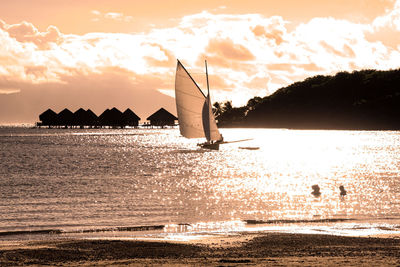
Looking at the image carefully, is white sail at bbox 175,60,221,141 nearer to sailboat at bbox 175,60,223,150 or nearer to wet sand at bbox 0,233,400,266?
sailboat at bbox 175,60,223,150

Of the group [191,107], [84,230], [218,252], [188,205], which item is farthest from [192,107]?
[218,252]

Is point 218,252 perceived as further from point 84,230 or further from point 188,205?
point 188,205

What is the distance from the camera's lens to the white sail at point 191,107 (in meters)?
99.3

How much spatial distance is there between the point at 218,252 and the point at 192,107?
80.6 meters

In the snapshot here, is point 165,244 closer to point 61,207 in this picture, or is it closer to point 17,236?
point 17,236

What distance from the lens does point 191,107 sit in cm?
9994

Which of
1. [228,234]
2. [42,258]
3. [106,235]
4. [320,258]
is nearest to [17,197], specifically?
[106,235]

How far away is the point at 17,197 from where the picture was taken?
42.6 m

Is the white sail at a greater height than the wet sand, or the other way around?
the white sail

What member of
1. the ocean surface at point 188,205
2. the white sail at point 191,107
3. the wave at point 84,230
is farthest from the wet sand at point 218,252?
the white sail at point 191,107

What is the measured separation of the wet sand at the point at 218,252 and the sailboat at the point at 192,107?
250ft

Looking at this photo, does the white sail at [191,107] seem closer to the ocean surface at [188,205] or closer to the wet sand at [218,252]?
the ocean surface at [188,205]

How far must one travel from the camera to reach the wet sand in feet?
58.9

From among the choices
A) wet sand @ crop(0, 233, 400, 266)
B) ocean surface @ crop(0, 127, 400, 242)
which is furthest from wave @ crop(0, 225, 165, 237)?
wet sand @ crop(0, 233, 400, 266)
